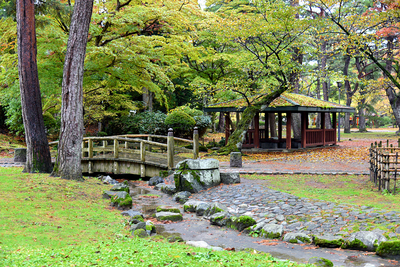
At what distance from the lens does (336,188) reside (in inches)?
406

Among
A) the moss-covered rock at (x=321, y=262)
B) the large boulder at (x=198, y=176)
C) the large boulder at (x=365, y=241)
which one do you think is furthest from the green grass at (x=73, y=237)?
the large boulder at (x=198, y=176)

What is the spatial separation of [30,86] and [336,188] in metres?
9.78

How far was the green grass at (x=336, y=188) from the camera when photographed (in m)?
8.55

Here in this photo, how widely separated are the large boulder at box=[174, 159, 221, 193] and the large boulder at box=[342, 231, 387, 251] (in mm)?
5591

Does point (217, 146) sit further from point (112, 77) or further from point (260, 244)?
point (260, 244)

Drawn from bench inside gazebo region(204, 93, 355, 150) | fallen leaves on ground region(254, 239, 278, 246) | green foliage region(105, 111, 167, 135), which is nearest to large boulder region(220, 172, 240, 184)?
fallen leaves on ground region(254, 239, 278, 246)

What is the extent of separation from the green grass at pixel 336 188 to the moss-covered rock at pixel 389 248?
202cm

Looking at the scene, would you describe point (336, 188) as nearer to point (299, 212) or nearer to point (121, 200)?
point (299, 212)

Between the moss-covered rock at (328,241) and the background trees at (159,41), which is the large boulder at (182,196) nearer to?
the moss-covered rock at (328,241)

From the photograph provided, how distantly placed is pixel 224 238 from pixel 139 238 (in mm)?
1894

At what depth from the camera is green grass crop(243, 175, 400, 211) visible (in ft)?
28.1

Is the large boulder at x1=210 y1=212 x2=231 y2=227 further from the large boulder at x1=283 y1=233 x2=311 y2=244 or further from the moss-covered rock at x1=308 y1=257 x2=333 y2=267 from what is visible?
the moss-covered rock at x1=308 y1=257 x2=333 y2=267

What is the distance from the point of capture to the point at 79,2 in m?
10.3

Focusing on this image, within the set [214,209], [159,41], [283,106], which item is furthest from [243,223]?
[283,106]
